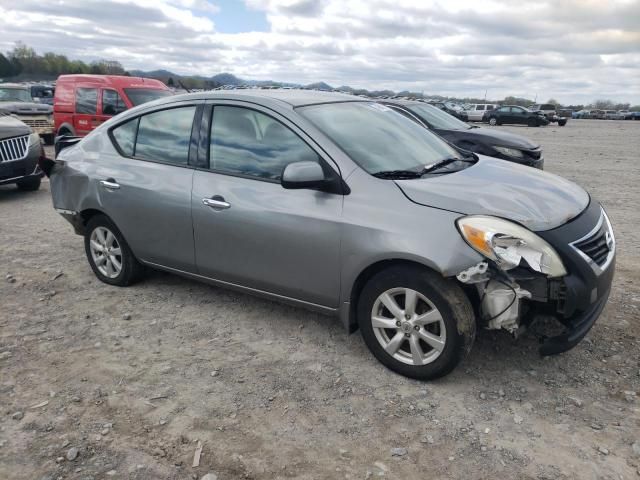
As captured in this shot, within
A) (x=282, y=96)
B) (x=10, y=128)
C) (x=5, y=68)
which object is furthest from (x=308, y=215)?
(x=5, y=68)

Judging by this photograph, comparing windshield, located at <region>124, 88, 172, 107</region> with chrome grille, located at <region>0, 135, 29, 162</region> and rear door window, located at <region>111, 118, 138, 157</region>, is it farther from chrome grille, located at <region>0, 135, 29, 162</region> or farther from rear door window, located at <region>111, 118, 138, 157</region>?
rear door window, located at <region>111, 118, 138, 157</region>

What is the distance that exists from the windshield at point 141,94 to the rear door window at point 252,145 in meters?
8.91

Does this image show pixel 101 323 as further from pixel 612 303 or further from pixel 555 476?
pixel 612 303

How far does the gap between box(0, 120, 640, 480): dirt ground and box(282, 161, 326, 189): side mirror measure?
3.92 feet

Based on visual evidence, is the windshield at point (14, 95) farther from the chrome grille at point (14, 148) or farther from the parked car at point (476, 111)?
the parked car at point (476, 111)

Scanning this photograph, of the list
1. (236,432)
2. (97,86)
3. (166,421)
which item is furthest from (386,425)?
(97,86)

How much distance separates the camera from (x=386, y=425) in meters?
2.94

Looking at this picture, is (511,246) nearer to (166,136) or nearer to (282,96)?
(282,96)

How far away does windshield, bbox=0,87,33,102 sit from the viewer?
1656 centimetres

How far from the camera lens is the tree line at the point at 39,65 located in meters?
80.2

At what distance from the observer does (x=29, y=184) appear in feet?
30.7

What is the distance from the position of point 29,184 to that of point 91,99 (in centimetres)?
355

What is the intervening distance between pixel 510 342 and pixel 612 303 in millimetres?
1208

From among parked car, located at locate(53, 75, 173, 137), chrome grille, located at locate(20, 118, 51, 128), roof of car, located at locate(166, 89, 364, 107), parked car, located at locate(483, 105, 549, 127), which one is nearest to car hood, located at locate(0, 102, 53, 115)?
chrome grille, located at locate(20, 118, 51, 128)
